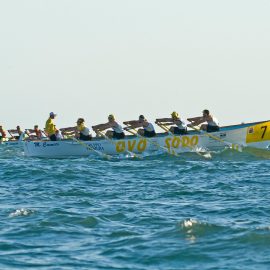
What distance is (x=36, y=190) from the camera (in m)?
22.2

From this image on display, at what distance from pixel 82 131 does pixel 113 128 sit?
1.57m

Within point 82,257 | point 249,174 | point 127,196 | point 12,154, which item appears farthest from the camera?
point 12,154

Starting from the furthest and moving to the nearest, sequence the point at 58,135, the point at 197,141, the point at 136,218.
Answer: the point at 58,135 < the point at 197,141 < the point at 136,218

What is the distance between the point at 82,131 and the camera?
3612 cm

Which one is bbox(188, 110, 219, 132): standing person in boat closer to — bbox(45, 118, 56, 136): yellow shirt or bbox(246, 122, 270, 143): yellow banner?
bbox(246, 122, 270, 143): yellow banner

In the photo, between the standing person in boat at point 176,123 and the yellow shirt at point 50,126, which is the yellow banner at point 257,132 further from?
the yellow shirt at point 50,126

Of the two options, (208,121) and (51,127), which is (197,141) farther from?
(51,127)

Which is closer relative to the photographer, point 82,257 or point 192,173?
point 82,257

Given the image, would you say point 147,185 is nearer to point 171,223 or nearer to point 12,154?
point 171,223

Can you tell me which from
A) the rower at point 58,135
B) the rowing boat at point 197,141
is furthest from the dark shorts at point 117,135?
the rower at point 58,135

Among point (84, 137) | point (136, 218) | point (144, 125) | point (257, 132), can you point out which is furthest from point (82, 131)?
point (136, 218)

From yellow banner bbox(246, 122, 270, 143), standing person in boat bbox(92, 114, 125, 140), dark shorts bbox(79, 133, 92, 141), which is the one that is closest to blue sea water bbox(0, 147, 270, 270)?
yellow banner bbox(246, 122, 270, 143)

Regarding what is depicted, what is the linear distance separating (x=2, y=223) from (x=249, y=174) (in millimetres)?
11694

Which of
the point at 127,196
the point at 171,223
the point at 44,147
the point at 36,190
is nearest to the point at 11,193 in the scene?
the point at 36,190
